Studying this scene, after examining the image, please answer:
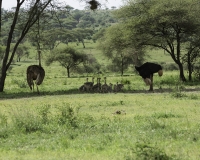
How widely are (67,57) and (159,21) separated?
72.7 ft

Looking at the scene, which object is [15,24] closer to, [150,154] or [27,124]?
[27,124]

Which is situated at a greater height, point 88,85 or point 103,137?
point 88,85

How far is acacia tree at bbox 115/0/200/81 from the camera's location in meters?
25.8

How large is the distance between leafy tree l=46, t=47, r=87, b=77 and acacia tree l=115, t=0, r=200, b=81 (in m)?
18.5

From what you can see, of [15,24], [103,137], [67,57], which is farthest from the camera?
[67,57]

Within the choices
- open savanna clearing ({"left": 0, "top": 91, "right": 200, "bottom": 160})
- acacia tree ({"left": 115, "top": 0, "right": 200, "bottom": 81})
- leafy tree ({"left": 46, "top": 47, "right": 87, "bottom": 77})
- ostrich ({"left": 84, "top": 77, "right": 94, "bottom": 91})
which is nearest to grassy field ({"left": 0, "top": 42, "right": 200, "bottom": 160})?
open savanna clearing ({"left": 0, "top": 91, "right": 200, "bottom": 160})

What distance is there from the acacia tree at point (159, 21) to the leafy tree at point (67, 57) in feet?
60.6

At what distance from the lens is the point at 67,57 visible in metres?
46.5

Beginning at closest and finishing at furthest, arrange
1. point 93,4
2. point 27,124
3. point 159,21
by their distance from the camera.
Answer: point 27,124, point 93,4, point 159,21

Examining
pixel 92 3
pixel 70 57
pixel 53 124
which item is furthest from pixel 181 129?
pixel 70 57

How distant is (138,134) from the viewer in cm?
880

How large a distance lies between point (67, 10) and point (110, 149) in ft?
57.4

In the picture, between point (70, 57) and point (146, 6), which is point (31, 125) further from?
point (70, 57)

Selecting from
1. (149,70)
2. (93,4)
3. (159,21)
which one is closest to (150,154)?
(93,4)
